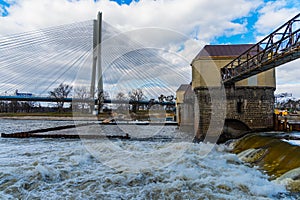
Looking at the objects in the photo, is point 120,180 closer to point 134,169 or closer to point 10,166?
point 134,169

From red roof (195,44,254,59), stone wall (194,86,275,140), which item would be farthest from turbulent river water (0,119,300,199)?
red roof (195,44,254,59)

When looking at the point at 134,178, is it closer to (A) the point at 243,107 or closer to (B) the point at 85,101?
(A) the point at 243,107

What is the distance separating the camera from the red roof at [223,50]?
14.6m

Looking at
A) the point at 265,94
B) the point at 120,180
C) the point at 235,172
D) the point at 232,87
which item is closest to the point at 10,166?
the point at 120,180

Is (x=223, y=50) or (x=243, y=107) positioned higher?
(x=223, y=50)

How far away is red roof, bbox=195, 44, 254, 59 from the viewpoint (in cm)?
1456

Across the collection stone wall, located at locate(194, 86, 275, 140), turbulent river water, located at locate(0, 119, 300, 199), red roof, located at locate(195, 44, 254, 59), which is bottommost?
turbulent river water, located at locate(0, 119, 300, 199)

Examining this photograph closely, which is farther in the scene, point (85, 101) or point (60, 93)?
point (60, 93)

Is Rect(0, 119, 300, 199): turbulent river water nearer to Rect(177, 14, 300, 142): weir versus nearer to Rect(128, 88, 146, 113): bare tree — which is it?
Rect(177, 14, 300, 142): weir

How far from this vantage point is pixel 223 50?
15047 millimetres

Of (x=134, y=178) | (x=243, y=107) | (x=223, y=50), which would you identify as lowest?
(x=134, y=178)

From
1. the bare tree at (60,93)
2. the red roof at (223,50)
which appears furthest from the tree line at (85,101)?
the red roof at (223,50)

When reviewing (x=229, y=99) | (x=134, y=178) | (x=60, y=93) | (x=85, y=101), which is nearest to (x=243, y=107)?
(x=229, y=99)

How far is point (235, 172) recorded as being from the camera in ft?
21.5
